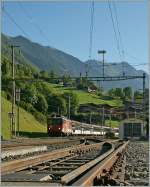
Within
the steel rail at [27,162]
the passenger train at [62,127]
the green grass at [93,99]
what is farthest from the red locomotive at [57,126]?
the green grass at [93,99]

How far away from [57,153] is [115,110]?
97.5m

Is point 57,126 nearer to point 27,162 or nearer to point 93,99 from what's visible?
point 27,162

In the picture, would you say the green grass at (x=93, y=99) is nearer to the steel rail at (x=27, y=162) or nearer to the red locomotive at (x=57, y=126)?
the red locomotive at (x=57, y=126)

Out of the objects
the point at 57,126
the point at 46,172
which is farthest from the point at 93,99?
the point at 46,172

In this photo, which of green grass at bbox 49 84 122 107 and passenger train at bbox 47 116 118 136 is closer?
passenger train at bbox 47 116 118 136

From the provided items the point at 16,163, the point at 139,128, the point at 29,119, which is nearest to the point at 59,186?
the point at 16,163

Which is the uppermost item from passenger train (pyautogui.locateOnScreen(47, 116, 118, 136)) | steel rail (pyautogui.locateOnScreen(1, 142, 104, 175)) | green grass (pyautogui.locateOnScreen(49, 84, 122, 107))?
green grass (pyautogui.locateOnScreen(49, 84, 122, 107))

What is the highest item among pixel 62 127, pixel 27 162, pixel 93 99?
pixel 93 99

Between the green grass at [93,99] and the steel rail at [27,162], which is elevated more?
the green grass at [93,99]

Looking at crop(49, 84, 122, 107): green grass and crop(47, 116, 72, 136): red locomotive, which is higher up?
crop(49, 84, 122, 107): green grass

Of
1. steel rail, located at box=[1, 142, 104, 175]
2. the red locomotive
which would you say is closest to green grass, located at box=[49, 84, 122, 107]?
the red locomotive

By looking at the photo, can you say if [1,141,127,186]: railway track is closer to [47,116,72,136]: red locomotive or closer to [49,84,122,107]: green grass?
[47,116,72,136]: red locomotive

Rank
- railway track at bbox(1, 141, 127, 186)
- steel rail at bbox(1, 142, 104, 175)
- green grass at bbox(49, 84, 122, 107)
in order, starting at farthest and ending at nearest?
green grass at bbox(49, 84, 122, 107) → steel rail at bbox(1, 142, 104, 175) → railway track at bbox(1, 141, 127, 186)

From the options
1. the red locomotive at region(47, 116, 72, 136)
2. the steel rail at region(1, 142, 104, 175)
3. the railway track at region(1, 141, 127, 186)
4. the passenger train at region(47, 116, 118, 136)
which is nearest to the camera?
the railway track at region(1, 141, 127, 186)
